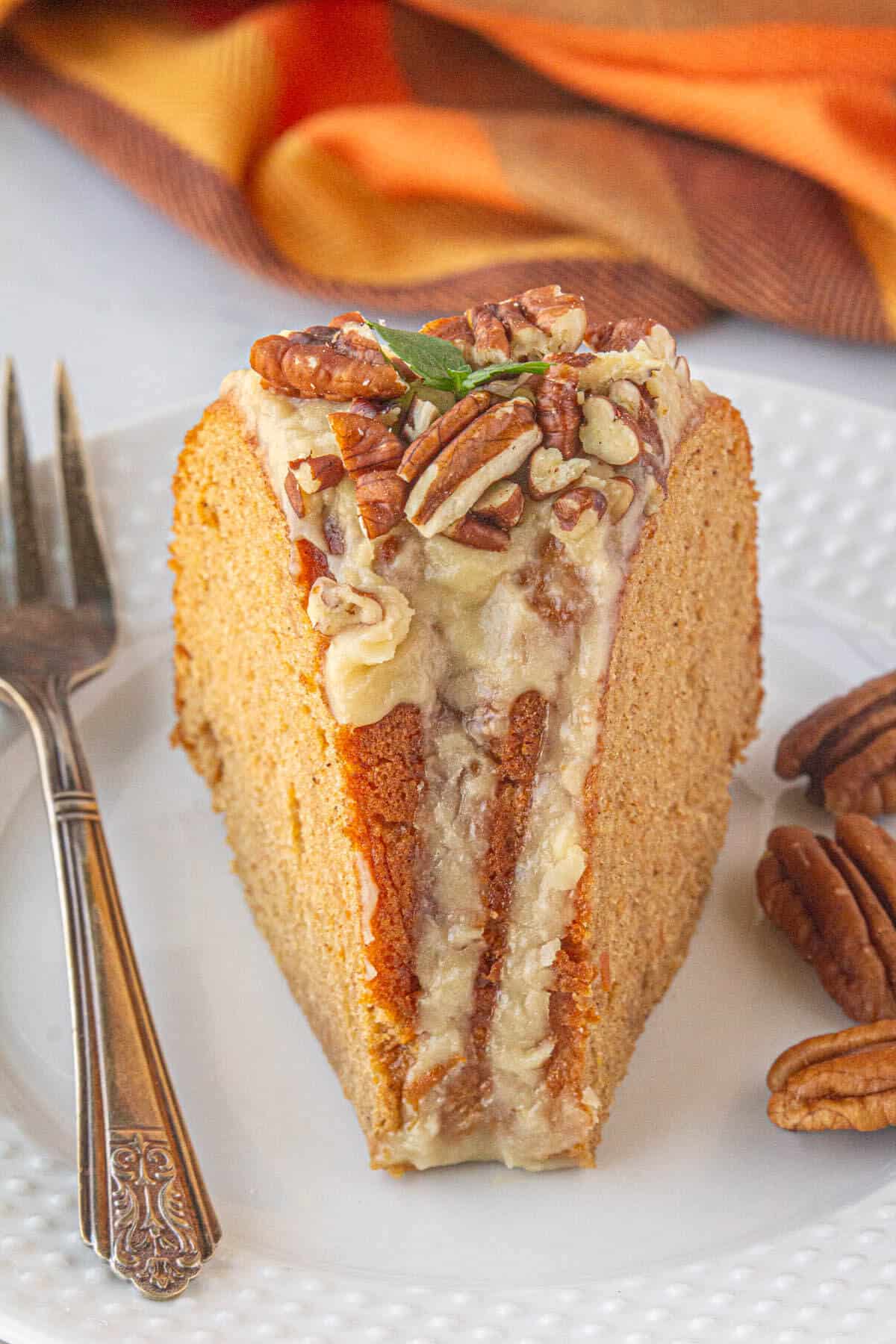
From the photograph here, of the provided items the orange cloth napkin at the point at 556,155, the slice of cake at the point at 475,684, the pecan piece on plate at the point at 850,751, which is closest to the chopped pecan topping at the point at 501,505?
the slice of cake at the point at 475,684

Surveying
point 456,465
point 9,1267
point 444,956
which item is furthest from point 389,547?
point 9,1267

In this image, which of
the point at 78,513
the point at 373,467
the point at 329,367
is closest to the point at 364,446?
the point at 373,467

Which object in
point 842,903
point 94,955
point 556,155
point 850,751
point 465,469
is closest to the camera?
point 465,469

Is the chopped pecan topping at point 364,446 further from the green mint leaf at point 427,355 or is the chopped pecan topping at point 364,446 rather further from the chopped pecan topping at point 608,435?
the chopped pecan topping at point 608,435

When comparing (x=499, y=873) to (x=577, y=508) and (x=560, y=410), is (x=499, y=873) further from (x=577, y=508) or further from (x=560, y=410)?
(x=560, y=410)

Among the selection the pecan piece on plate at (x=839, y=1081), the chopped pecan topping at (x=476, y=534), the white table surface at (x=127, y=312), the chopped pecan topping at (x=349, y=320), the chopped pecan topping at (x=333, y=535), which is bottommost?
the white table surface at (x=127, y=312)
